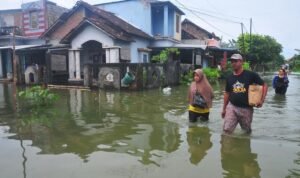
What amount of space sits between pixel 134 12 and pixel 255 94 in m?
22.7

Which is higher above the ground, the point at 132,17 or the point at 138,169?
the point at 132,17

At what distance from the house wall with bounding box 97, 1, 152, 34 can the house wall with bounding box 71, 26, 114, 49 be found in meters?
5.81

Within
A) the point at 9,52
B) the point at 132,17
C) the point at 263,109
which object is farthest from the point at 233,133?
the point at 9,52

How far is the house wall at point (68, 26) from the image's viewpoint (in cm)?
2634

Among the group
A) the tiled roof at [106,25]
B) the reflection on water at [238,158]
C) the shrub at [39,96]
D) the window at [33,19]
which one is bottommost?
the reflection on water at [238,158]

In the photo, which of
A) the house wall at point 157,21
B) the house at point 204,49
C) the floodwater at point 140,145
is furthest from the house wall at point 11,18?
the floodwater at point 140,145

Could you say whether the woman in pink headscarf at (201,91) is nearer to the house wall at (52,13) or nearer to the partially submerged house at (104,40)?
the partially submerged house at (104,40)

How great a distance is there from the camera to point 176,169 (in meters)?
5.12

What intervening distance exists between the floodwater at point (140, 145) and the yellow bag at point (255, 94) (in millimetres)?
886

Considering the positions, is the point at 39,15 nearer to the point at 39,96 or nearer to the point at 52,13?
the point at 52,13

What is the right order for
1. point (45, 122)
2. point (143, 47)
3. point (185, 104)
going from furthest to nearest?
point (143, 47)
point (185, 104)
point (45, 122)

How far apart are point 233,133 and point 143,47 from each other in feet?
65.2

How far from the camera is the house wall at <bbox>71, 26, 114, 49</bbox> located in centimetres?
2234

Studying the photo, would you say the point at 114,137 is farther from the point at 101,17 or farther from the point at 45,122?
→ the point at 101,17
